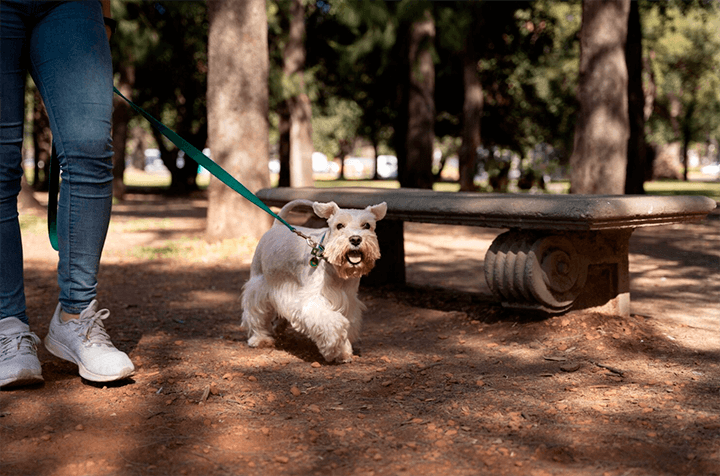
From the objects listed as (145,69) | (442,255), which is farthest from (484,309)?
(145,69)

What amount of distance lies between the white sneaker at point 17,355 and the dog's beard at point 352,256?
1.45 meters

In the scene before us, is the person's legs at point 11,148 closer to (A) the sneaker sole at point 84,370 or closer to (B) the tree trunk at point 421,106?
(A) the sneaker sole at point 84,370

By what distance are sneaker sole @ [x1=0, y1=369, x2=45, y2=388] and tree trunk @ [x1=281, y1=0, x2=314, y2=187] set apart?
50.0ft

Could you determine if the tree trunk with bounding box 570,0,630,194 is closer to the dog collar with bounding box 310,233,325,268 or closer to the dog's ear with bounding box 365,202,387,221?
the dog's ear with bounding box 365,202,387,221

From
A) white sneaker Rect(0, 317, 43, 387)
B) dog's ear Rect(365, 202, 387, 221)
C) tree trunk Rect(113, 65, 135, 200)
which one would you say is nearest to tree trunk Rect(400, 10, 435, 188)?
tree trunk Rect(113, 65, 135, 200)

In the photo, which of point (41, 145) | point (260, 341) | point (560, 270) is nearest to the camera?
point (260, 341)

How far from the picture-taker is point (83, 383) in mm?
3473

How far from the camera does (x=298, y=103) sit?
1909 cm

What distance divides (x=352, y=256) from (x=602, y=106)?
283 inches

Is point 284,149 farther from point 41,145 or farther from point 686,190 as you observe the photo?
point 686,190

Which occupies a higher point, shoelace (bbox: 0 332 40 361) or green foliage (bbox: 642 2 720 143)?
green foliage (bbox: 642 2 720 143)

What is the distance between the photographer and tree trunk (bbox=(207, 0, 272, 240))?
9.34 meters

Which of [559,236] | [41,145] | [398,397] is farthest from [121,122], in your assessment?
[398,397]

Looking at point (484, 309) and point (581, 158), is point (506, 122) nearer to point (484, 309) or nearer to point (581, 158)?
point (581, 158)
